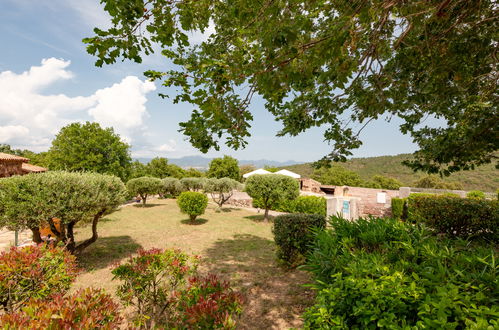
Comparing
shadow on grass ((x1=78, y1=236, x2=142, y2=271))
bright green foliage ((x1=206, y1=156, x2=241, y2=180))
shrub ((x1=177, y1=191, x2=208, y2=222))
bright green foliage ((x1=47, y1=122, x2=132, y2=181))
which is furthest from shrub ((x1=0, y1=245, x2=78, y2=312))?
bright green foliage ((x1=206, y1=156, x2=241, y2=180))

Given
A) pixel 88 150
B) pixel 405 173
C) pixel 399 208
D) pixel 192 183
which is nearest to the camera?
pixel 399 208

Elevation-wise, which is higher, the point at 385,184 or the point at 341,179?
the point at 341,179

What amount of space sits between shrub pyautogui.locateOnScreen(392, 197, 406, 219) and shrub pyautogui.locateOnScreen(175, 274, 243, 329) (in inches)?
652

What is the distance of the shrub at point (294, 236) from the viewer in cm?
665

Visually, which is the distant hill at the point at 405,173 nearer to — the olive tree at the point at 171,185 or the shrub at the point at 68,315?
the olive tree at the point at 171,185

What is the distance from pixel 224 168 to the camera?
4550 centimetres

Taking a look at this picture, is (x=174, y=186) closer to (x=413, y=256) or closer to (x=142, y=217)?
(x=142, y=217)

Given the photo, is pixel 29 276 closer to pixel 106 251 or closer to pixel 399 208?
pixel 106 251

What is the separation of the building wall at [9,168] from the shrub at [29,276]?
1162 inches

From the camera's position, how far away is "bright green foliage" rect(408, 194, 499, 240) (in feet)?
27.4

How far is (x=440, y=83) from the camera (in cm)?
482

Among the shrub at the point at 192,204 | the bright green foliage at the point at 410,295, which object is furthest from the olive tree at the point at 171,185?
the bright green foliage at the point at 410,295

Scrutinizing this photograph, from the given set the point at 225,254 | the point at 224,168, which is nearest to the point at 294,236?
the point at 225,254

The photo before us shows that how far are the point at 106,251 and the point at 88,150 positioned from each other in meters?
16.2
